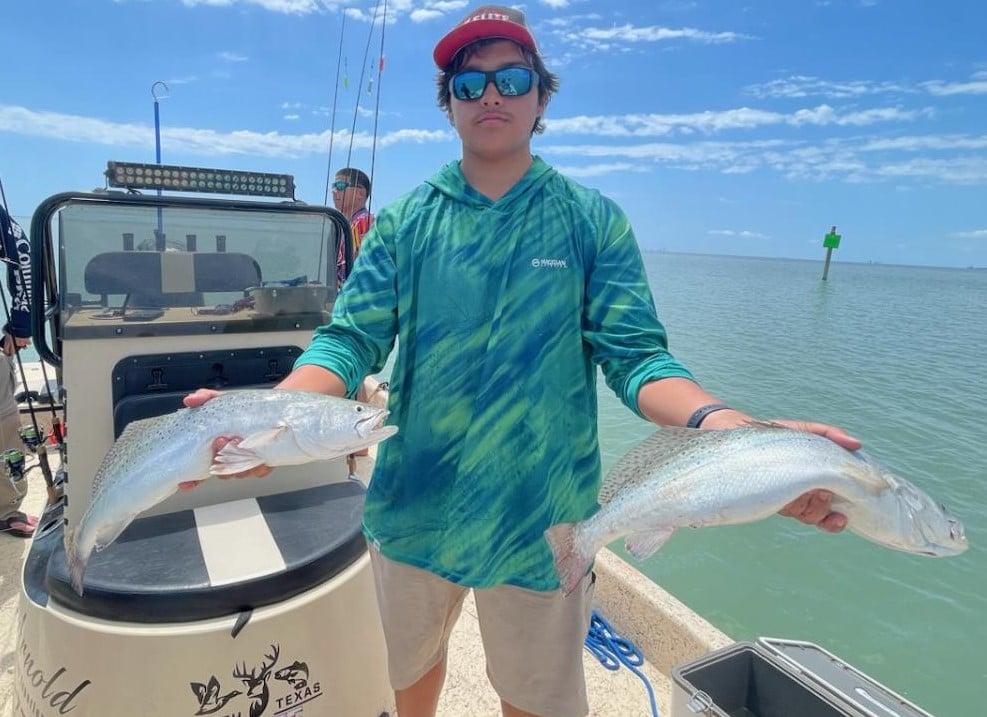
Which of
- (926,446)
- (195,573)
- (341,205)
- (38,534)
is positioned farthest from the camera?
(926,446)

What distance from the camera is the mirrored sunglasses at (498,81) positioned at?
1681mm

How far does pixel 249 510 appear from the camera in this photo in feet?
7.89

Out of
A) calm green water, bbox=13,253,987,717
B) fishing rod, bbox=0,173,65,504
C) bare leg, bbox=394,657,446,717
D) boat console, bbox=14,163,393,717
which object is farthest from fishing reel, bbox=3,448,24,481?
calm green water, bbox=13,253,987,717

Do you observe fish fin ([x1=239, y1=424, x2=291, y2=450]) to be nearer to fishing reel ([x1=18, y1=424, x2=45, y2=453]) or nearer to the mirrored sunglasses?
the mirrored sunglasses

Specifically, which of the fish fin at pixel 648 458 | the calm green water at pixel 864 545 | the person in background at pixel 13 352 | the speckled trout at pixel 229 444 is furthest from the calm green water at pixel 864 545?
the person in background at pixel 13 352

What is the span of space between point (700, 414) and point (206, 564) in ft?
5.29

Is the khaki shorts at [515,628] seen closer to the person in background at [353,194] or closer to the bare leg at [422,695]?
the bare leg at [422,695]

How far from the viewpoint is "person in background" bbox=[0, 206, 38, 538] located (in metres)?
3.85

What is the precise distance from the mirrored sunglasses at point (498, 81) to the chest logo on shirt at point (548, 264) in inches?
18.2

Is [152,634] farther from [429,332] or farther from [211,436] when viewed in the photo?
[429,332]

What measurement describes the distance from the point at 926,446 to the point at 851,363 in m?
6.26

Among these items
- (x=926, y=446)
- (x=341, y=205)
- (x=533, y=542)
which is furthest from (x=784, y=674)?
(x=926, y=446)

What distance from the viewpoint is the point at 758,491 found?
4.41 feet

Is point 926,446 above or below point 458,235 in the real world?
below
